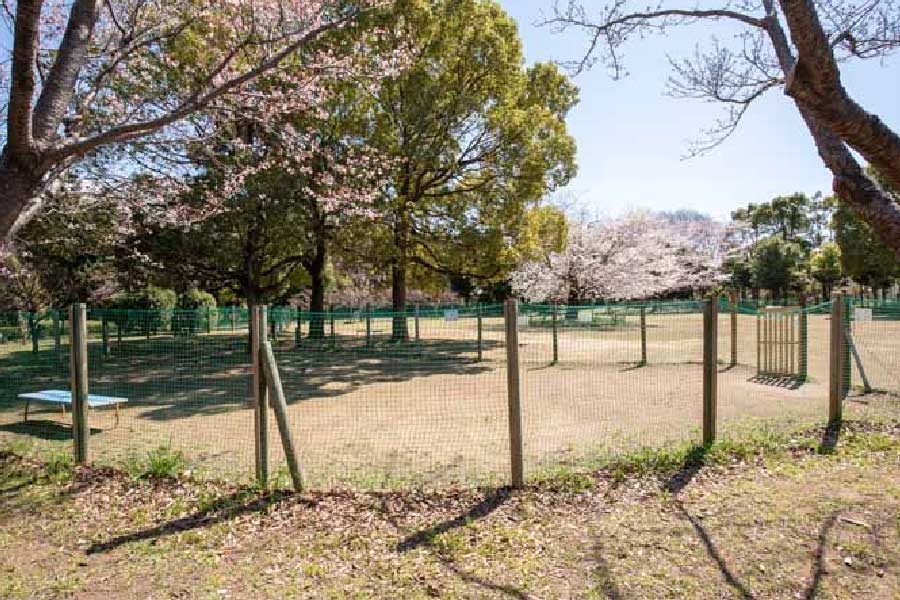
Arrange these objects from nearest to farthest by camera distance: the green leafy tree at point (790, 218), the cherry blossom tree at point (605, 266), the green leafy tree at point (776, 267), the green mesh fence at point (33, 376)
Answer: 1. the green mesh fence at point (33, 376)
2. the cherry blossom tree at point (605, 266)
3. the green leafy tree at point (776, 267)
4. the green leafy tree at point (790, 218)

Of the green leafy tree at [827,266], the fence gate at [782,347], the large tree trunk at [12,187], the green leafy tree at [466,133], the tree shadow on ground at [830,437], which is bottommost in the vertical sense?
the tree shadow on ground at [830,437]

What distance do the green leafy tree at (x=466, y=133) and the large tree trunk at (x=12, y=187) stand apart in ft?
40.7

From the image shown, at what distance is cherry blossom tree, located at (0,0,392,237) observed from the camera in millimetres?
4016

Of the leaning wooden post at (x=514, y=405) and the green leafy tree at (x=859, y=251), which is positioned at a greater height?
the green leafy tree at (x=859, y=251)

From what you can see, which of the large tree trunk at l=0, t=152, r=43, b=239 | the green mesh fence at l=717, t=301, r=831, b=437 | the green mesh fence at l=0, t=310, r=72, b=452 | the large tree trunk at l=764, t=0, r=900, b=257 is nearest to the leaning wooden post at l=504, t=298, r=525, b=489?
the large tree trunk at l=764, t=0, r=900, b=257

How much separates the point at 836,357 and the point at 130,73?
11.5 meters

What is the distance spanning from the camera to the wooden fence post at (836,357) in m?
6.44

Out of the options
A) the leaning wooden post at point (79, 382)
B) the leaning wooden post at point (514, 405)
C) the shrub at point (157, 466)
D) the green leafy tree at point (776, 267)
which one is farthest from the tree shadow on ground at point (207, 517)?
the green leafy tree at point (776, 267)

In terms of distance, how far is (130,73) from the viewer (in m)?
9.53

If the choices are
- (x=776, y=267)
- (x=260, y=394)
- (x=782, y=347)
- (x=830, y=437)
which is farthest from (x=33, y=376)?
(x=776, y=267)

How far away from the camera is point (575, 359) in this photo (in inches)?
605

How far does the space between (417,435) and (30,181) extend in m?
4.83

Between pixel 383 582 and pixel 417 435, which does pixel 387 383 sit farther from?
pixel 383 582

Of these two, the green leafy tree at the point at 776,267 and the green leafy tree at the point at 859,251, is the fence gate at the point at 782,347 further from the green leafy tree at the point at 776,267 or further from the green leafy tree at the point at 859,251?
the green leafy tree at the point at 776,267
